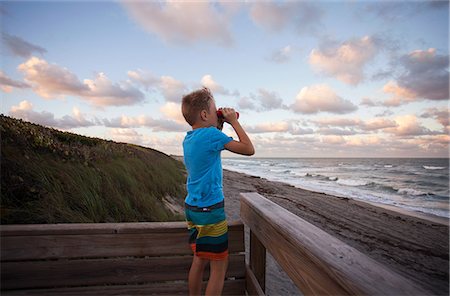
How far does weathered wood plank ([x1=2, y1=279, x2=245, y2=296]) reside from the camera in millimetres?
2173

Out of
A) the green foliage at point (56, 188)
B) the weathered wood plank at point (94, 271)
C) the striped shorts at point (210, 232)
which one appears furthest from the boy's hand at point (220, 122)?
the green foliage at point (56, 188)

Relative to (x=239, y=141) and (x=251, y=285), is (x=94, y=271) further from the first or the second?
Result: (x=239, y=141)

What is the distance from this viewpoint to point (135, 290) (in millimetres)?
2275

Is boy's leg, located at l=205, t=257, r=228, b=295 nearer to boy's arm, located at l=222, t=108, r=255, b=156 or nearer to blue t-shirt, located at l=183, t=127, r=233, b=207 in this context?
blue t-shirt, located at l=183, t=127, r=233, b=207

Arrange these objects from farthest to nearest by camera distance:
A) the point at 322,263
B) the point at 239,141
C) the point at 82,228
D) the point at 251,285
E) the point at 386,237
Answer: the point at 386,237
the point at 251,285
the point at 82,228
the point at 239,141
the point at 322,263

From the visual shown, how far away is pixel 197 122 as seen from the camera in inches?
85.4

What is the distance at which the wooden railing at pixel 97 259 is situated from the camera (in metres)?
2.13

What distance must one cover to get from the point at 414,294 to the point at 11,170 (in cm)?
360

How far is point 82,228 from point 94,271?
35 centimetres

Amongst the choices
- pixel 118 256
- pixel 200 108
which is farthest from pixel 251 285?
pixel 200 108

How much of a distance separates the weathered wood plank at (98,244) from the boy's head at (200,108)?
0.88m

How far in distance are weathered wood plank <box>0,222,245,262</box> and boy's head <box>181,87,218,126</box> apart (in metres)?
0.88

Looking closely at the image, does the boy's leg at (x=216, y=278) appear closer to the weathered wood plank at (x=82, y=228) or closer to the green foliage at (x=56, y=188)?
the weathered wood plank at (x=82, y=228)

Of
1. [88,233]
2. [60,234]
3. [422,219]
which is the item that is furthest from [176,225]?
[422,219]
